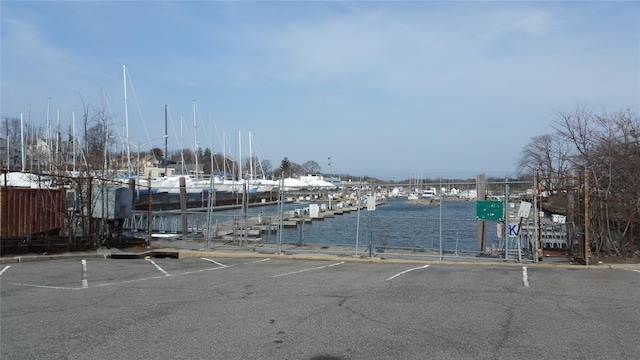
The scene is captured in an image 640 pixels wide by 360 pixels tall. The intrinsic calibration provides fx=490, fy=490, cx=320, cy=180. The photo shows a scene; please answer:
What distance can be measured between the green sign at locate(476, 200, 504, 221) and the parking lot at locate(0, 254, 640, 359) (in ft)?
6.23

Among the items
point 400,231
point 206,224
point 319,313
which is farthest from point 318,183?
point 319,313

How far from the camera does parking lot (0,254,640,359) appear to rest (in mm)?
6305

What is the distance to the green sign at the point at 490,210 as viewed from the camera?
14.7 metres

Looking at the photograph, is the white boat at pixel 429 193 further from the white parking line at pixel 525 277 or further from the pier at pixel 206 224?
the white parking line at pixel 525 277

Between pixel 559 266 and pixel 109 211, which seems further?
pixel 109 211

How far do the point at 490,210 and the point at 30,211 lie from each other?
1559cm

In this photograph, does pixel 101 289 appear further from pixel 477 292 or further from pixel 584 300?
pixel 584 300

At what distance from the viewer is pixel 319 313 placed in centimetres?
819

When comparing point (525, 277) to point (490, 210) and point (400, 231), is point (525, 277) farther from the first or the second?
point (400, 231)

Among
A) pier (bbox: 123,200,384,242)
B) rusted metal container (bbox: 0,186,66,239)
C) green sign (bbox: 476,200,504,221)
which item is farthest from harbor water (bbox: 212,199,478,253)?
rusted metal container (bbox: 0,186,66,239)

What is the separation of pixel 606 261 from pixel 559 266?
6.34 ft

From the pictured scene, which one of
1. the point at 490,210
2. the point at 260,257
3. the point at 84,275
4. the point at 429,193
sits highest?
the point at 429,193

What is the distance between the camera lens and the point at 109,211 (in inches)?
715

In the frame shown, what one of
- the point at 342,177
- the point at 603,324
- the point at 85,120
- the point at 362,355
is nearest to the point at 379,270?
the point at 603,324
